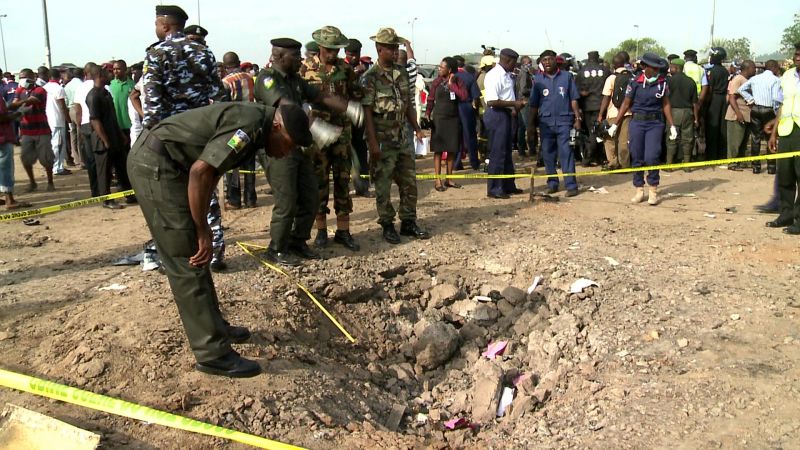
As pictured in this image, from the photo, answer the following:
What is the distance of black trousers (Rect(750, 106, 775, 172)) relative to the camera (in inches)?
406

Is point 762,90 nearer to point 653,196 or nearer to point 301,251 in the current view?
point 653,196

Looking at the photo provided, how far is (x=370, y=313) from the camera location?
223 inches

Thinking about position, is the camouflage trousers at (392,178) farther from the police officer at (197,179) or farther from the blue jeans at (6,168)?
the blue jeans at (6,168)

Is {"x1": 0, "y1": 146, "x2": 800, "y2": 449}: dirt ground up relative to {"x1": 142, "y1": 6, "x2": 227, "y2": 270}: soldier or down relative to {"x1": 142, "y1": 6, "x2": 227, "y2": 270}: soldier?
down

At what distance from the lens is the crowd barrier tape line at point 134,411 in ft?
10.0

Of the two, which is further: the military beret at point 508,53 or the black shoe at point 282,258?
the military beret at point 508,53

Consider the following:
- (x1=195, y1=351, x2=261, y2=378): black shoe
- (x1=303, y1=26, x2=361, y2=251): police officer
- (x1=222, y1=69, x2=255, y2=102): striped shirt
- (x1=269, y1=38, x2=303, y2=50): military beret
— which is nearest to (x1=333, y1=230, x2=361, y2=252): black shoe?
(x1=303, y1=26, x2=361, y2=251): police officer

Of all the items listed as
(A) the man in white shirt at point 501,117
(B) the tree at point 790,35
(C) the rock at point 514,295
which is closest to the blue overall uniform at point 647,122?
(A) the man in white shirt at point 501,117

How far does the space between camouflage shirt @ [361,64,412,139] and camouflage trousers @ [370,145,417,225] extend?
196 mm

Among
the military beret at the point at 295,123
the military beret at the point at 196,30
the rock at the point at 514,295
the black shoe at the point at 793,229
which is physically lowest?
the rock at the point at 514,295

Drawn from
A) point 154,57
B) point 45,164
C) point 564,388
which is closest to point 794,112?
point 564,388

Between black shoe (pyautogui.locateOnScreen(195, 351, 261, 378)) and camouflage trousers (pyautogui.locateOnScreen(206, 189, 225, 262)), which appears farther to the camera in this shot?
camouflage trousers (pyautogui.locateOnScreen(206, 189, 225, 262))

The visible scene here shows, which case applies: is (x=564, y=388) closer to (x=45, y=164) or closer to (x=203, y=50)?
(x=203, y=50)

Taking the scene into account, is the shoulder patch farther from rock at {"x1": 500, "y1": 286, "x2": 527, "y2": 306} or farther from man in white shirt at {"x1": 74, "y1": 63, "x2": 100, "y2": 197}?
man in white shirt at {"x1": 74, "y1": 63, "x2": 100, "y2": 197}
